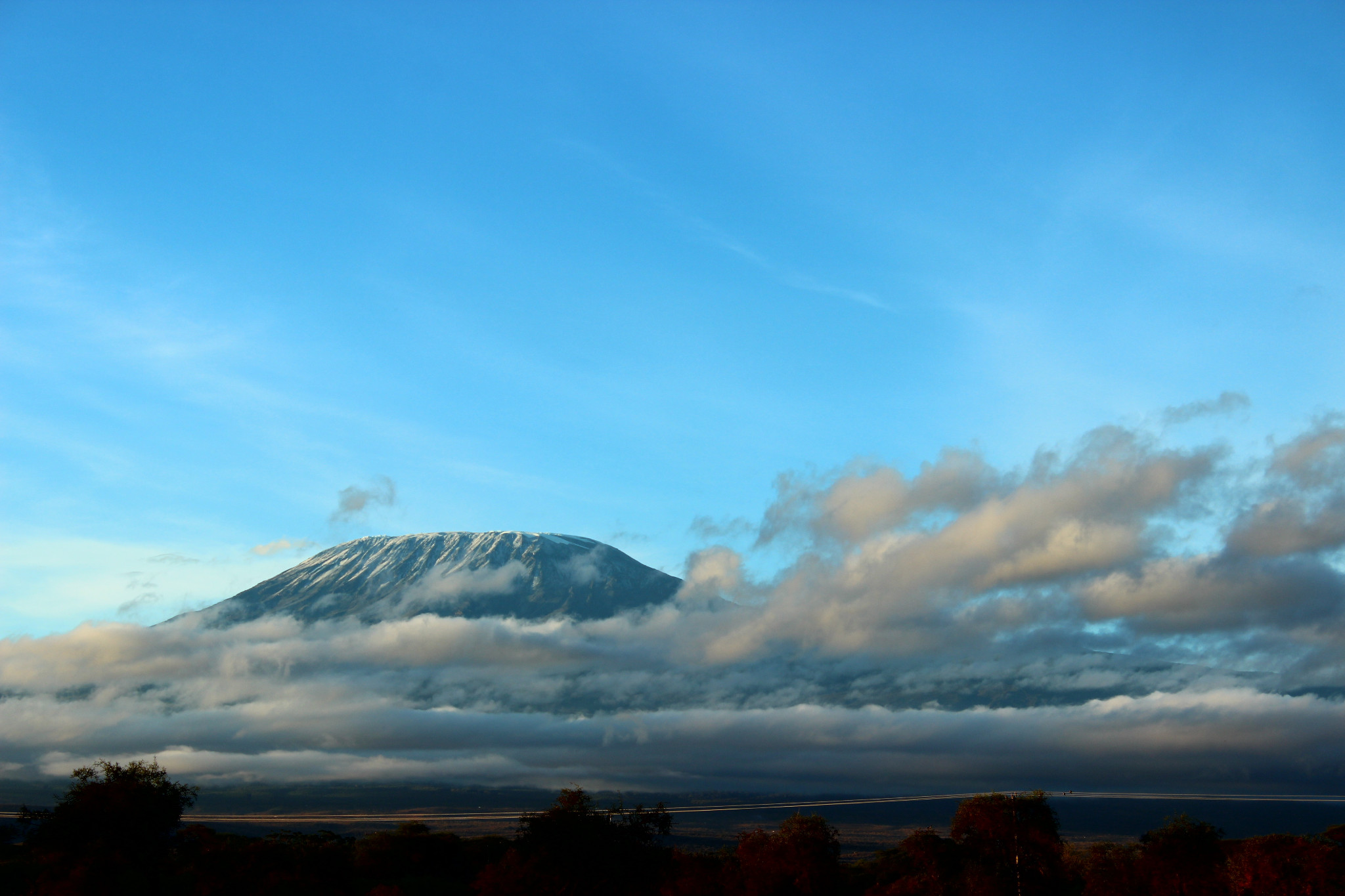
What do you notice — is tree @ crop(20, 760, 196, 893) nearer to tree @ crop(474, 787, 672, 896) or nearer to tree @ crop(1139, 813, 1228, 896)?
tree @ crop(474, 787, 672, 896)

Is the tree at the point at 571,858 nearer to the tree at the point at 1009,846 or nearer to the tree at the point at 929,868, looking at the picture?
the tree at the point at 929,868

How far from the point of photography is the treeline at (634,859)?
9906cm

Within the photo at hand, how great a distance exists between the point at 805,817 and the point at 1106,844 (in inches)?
1595

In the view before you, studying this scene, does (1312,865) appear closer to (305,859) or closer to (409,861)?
(305,859)

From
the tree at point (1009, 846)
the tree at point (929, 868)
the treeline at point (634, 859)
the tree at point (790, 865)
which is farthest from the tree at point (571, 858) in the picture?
the tree at point (1009, 846)

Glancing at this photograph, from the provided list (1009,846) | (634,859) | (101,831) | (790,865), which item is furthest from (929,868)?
(101,831)

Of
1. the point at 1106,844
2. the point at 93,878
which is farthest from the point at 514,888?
the point at 1106,844

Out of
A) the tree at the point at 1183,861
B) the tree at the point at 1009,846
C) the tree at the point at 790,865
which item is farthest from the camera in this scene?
A: the tree at the point at 790,865

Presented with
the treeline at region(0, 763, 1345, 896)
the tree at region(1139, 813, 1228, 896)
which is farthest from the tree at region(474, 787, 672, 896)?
the tree at region(1139, 813, 1228, 896)

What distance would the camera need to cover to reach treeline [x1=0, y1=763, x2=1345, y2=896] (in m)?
99.1

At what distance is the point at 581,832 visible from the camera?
349 feet

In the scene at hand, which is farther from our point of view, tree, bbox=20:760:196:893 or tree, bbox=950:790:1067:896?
tree, bbox=950:790:1067:896

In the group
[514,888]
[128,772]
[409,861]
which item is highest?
[128,772]

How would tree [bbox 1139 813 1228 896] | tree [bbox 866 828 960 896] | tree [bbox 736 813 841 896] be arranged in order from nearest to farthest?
tree [bbox 1139 813 1228 896]
tree [bbox 866 828 960 896]
tree [bbox 736 813 841 896]
